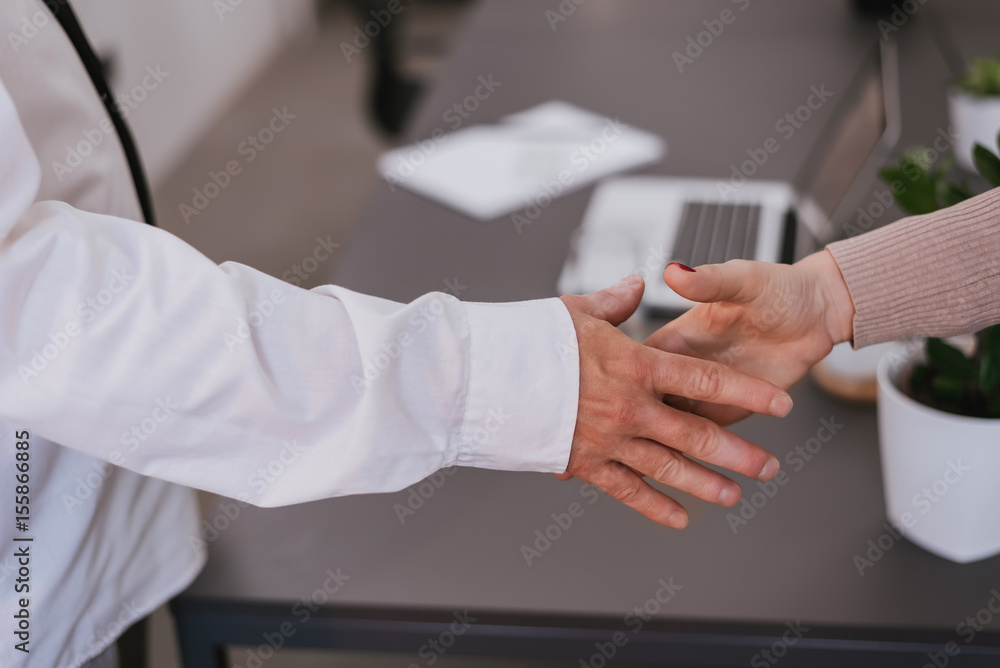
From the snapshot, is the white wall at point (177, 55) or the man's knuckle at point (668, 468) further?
the white wall at point (177, 55)

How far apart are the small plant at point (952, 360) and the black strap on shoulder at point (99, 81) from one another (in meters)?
0.72

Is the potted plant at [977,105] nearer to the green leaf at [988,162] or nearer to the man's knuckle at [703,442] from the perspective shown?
the green leaf at [988,162]

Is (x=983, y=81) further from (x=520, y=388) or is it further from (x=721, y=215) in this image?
(x=520, y=388)

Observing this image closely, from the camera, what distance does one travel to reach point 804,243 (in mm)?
1272

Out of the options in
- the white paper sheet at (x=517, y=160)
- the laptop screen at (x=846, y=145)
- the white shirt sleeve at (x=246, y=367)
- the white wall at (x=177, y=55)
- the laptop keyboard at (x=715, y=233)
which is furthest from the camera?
the white wall at (x=177, y=55)

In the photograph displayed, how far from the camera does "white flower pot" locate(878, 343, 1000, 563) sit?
774 mm

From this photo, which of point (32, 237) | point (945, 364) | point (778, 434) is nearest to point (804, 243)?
point (778, 434)

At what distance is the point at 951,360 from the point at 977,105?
77 centimetres

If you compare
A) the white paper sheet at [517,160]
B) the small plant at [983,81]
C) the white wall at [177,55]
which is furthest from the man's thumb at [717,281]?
the white wall at [177,55]

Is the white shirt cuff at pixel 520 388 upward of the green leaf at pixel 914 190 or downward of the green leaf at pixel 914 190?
downward

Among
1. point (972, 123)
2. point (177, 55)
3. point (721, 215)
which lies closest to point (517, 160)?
point (721, 215)

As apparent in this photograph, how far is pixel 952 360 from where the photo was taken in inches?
32.1

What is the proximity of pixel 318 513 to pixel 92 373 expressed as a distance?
1.18 ft

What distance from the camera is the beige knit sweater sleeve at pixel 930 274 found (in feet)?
2.60
